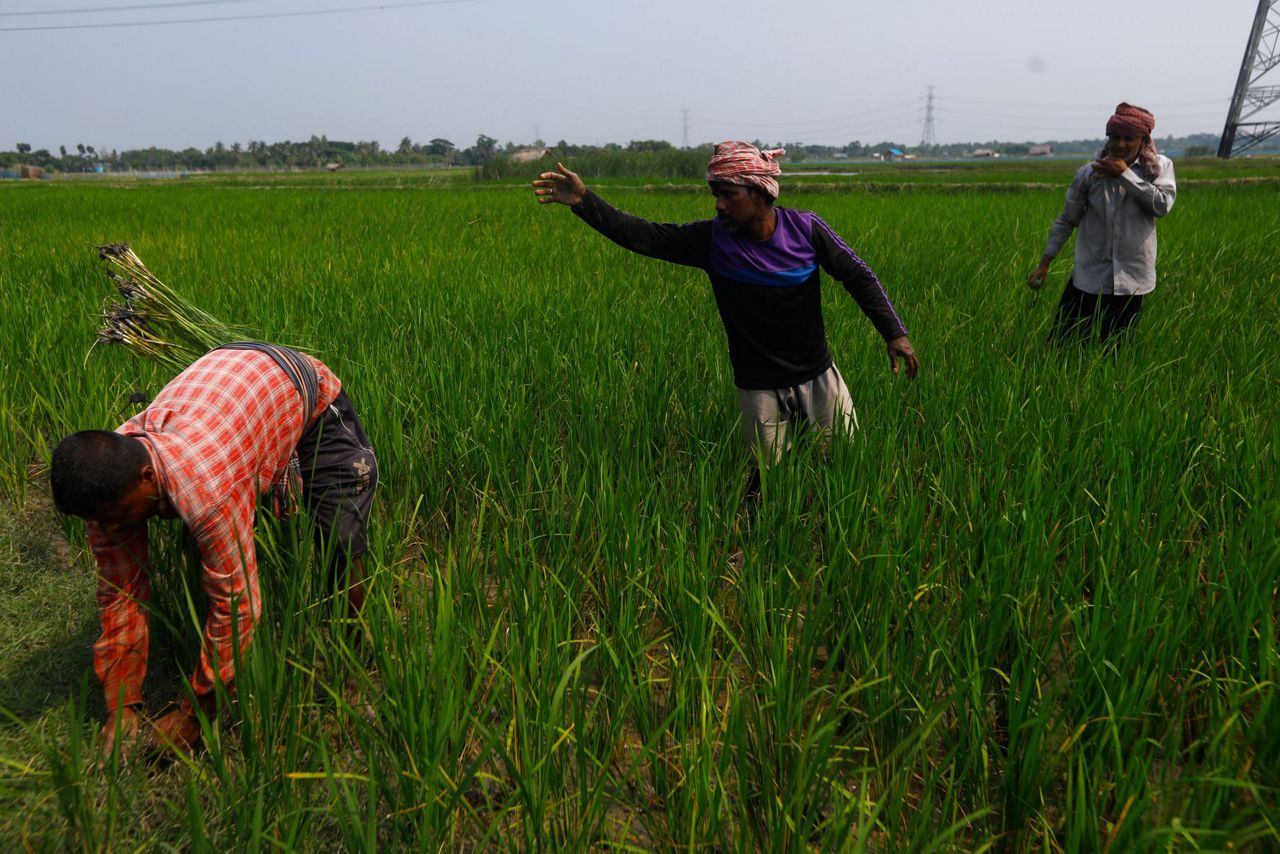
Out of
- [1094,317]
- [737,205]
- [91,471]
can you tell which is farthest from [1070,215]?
[91,471]

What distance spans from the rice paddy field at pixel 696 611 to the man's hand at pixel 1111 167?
758mm

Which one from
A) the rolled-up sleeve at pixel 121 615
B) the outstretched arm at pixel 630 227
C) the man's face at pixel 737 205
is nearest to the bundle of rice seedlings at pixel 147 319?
the rolled-up sleeve at pixel 121 615

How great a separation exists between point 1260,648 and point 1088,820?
512 millimetres

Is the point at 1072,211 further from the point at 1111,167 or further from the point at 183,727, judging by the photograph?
the point at 183,727

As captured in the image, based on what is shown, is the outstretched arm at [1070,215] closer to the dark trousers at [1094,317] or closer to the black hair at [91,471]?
the dark trousers at [1094,317]

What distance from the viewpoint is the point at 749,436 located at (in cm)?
242

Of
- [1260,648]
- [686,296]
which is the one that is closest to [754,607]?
Result: [1260,648]

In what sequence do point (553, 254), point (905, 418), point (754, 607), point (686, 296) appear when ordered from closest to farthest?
point (754, 607), point (905, 418), point (686, 296), point (553, 254)

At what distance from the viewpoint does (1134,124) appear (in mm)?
3027

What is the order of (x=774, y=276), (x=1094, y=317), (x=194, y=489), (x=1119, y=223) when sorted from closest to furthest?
(x=194, y=489) < (x=774, y=276) < (x=1119, y=223) < (x=1094, y=317)

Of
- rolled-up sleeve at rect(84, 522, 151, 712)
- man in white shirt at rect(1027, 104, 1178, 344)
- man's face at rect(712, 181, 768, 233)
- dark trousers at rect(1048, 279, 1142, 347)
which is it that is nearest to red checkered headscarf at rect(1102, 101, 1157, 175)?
man in white shirt at rect(1027, 104, 1178, 344)

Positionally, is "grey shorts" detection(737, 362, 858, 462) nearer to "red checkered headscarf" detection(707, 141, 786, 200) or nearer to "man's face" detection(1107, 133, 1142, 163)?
"red checkered headscarf" detection(707, 141, 786, 200)

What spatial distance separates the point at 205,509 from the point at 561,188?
135 cm

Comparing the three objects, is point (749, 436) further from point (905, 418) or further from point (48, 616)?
point (48, 616)
